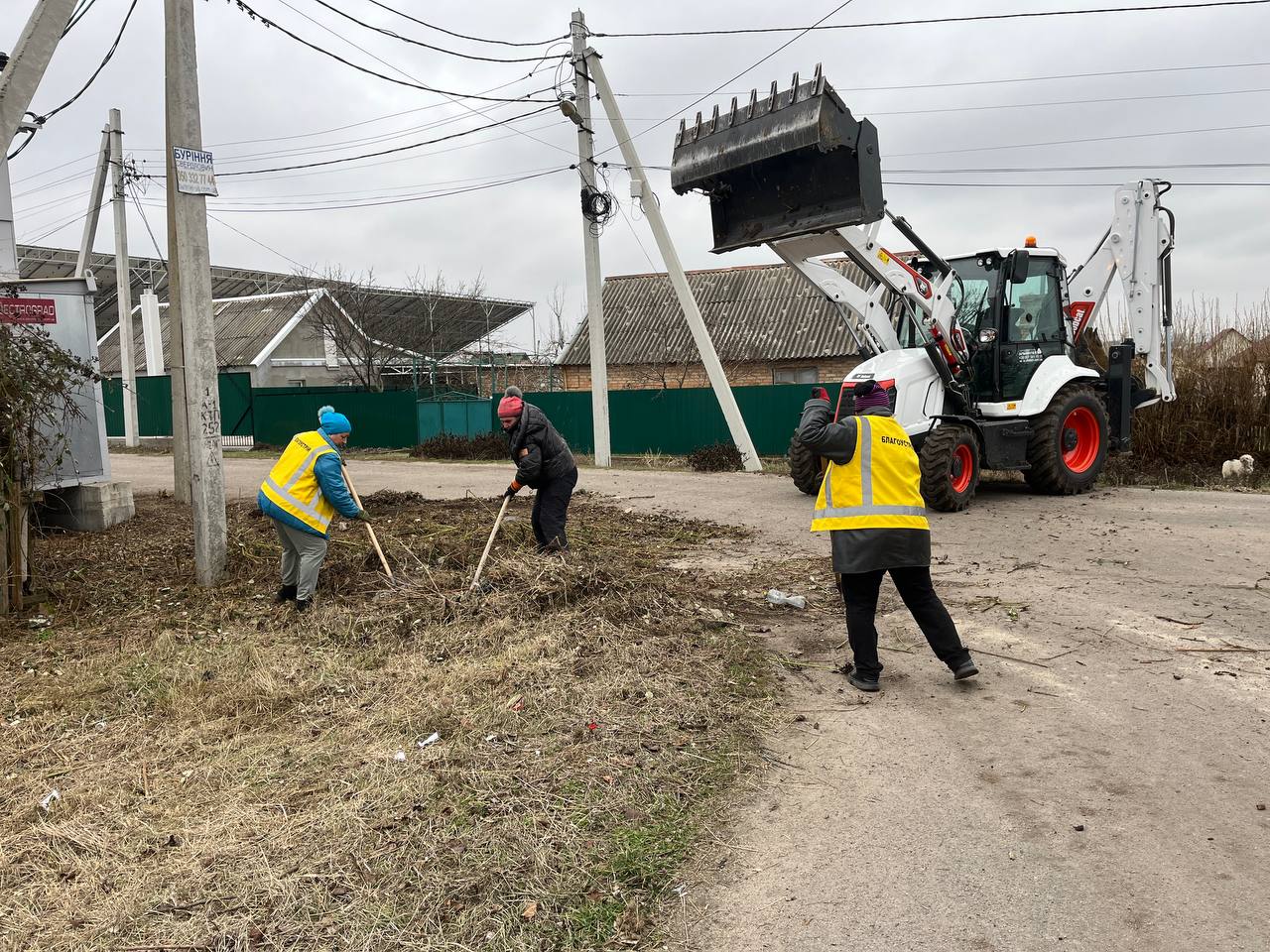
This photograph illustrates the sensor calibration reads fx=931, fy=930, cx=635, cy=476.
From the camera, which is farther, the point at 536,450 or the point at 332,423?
the point at 536,450

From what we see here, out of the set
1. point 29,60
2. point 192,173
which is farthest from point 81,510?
point 192,173

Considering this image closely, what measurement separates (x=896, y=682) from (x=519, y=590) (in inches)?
98.9

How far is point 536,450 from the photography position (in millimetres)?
7246

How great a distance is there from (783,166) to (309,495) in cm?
671

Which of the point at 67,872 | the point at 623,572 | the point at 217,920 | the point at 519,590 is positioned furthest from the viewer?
the point at 623,572

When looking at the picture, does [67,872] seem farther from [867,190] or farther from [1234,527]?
[1234,527]

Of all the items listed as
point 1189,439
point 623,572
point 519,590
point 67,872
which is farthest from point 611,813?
point 1189,439

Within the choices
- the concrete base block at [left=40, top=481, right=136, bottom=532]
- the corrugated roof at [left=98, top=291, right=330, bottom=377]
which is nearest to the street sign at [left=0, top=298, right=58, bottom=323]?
the concrete base block at [left=40, top=481, right=136, bottom=532]

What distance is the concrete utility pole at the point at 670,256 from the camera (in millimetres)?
15891

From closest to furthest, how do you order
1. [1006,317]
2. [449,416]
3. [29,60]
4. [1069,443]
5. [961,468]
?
[29,60] < [961,468] < [1006,317] < [1069,443] < [449,416]

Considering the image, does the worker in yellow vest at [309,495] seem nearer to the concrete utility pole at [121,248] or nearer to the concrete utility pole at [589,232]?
the concrete utility pole at [589,232]

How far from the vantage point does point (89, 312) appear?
10.2 m

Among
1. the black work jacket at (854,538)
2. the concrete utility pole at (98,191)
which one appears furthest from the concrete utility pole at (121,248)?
the black work jacket at (854,538)

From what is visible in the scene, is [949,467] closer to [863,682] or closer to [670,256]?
[863,682]
